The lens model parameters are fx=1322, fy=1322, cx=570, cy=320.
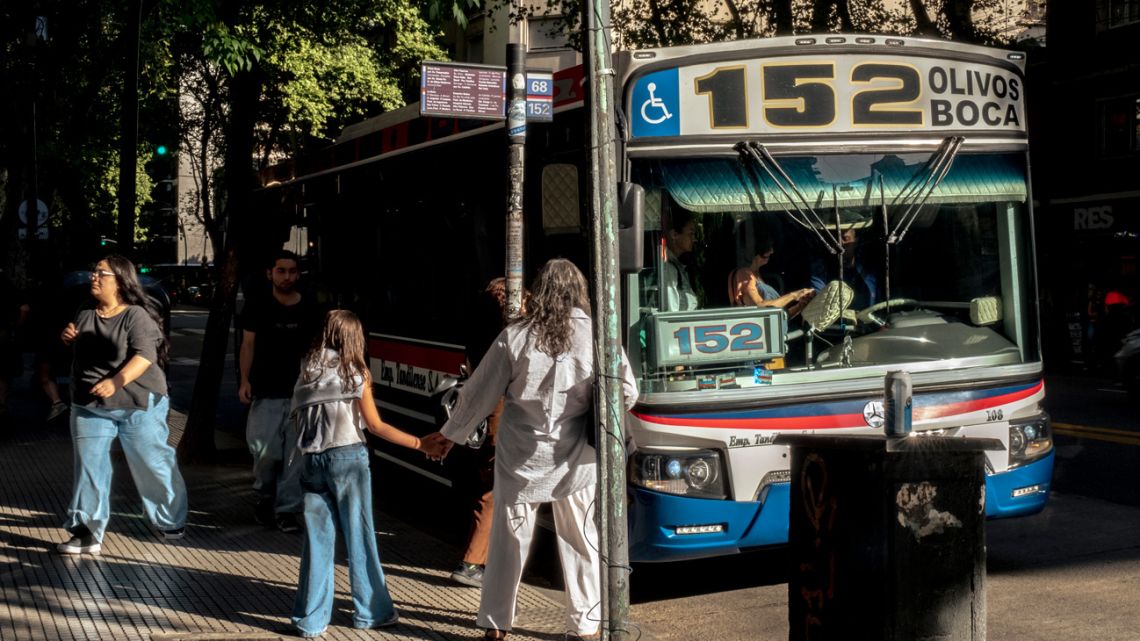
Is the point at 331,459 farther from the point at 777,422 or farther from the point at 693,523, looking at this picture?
the point at 777,422

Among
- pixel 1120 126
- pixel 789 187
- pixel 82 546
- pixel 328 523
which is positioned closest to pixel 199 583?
pixel 82 546

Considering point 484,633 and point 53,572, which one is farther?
point 53,572

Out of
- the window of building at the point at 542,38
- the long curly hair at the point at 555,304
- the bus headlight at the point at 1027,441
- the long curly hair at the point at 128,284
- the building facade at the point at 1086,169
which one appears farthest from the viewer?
the window of building at the point at 542,38

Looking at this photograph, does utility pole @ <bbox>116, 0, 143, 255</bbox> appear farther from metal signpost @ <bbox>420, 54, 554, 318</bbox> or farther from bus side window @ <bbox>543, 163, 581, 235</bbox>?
bus side window @ <bbox>543, 163, 581, 235</bbox>

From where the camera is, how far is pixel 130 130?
1245 cm

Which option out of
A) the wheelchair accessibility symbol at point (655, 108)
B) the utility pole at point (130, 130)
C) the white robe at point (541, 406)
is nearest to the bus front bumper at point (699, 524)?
the white robe at point (541, 406)

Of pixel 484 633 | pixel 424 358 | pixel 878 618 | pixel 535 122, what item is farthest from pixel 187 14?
pixel 878 618

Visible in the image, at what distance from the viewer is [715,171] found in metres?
6.54

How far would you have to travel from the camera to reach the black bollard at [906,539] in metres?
4.08

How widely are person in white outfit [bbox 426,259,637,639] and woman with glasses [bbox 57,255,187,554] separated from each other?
2.84m

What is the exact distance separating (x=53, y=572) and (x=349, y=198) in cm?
429

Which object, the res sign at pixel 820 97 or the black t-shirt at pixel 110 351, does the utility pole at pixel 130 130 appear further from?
the res sign at pixel 820 97

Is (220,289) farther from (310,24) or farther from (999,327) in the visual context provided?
(999,327)

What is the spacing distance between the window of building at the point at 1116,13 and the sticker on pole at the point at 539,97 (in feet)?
77.7
